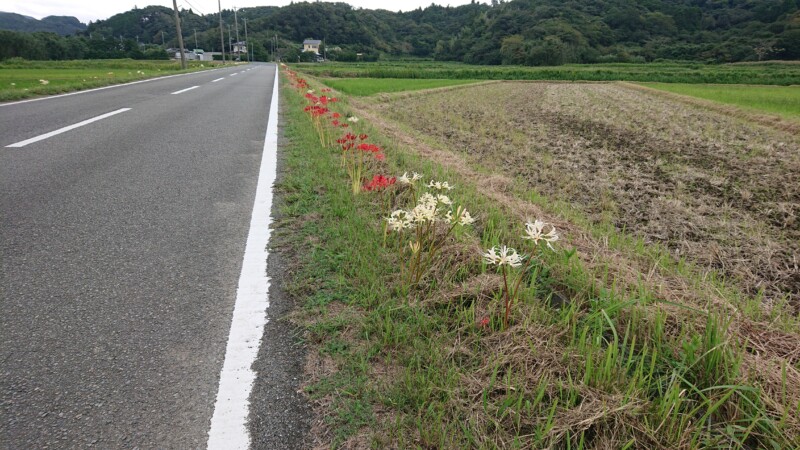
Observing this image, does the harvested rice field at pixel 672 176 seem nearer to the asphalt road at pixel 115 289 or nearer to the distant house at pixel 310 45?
the asphalt road at pixel 115 289

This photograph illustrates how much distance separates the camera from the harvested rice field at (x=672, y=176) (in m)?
Answer: 3.05

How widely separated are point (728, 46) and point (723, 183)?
63.2m

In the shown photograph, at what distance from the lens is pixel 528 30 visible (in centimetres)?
6912

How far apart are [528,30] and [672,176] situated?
245ft

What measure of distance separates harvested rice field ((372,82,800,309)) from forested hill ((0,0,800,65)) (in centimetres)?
5237

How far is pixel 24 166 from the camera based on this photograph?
3535 mm

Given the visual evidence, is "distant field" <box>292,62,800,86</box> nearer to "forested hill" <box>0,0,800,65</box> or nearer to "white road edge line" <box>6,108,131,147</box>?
"forested hill" <box>0,0,800,65</box>

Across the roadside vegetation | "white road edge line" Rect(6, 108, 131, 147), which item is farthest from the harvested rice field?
"white road edge line" Rect(6, 108, 131, 147)

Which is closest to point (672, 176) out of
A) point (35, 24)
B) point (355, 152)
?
point (355, 152)

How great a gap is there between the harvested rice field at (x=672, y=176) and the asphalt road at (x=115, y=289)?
8.80 ft

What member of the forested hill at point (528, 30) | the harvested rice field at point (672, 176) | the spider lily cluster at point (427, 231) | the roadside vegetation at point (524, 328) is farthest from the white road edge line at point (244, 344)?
the forested hill at point (528, 30)

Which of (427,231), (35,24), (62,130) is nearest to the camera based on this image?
(427,231)

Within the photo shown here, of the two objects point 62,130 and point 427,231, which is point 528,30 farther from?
point 427,231

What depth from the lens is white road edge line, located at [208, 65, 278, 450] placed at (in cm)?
121
